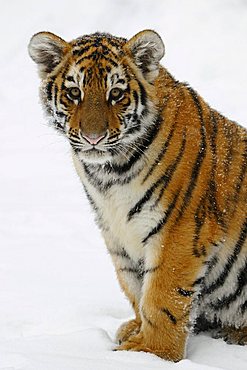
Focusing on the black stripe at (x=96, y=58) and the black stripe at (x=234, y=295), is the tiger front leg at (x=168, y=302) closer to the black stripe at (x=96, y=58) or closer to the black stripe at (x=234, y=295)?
the black stripe at (x=234, y=295)

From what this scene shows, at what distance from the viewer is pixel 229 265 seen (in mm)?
3240

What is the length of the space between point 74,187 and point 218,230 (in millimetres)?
3517

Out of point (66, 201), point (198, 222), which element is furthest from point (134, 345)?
point (66, 201)

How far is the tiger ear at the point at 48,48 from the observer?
309 centimetres

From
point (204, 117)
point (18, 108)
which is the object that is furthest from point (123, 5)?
point (204, 117)

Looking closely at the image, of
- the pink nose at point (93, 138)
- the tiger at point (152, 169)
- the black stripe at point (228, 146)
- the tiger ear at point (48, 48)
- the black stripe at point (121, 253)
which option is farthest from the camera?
the black stripe at point (121, 253)

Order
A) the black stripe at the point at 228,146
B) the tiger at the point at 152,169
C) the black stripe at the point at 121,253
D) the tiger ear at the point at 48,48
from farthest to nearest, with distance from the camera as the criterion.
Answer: the black stripe at the point at 121,253 < the black stripe at the point at 228,146 < the tiger ear at the point at 48,48 < the tiger at the point at 152,169

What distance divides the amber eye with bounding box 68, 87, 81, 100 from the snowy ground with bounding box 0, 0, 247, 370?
49cm

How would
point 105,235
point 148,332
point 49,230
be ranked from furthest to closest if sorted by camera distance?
1. point 49,230
2. point 105,235
3. point 148,332

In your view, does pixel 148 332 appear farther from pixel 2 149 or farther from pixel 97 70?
pixel 2 149

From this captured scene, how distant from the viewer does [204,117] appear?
323 cm

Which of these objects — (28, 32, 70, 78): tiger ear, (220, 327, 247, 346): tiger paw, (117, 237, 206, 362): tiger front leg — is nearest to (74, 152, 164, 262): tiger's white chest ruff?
(117, 237, 206, 362): tiger front leg

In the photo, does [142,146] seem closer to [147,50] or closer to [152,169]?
[152,169]

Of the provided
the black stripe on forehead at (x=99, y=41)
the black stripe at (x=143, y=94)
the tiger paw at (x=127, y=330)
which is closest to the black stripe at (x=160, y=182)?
the black stripe at (x=143, y=94)
